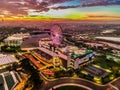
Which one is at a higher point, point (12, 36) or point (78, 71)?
point (12, 36)

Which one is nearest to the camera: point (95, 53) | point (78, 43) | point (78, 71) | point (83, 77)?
point (83, 77)

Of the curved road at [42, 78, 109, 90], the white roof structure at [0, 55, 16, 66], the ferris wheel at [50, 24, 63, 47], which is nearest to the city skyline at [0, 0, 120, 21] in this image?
the ferris wheel at [50, 24, 63, 47]

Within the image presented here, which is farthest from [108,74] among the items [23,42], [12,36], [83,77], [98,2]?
[12,36]

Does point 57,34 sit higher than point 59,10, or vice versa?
point 59,10

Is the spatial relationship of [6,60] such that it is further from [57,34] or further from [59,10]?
[59,10]

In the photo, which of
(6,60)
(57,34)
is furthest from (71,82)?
(6,60)

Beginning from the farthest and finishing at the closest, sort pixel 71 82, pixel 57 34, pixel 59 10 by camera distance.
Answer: pixel 59 10 < pixel 57 34 < pixel 71 82

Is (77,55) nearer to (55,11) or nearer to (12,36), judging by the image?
(55,11)


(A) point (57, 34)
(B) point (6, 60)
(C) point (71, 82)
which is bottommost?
(C) point (71, 82)

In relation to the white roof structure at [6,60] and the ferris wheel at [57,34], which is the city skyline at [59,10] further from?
the white roof structure at [6,60]
